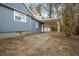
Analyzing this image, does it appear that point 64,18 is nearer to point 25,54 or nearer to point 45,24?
point 45,24

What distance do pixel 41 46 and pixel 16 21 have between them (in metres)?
0.62

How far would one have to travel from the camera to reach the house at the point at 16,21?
2893 mm

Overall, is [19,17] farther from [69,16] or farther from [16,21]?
[69,16]

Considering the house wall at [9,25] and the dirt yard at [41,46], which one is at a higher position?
the house wall at [9,25]

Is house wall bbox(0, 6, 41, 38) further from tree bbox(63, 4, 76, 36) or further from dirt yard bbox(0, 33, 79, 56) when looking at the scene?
tree bbox(63, 4, 76, 36)

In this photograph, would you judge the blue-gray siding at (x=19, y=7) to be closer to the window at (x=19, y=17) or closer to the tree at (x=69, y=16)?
the window at (x=19, y=17)

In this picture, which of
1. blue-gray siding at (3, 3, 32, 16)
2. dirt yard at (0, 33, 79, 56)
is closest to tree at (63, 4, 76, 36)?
dirt yard at (0, 33, 79, 56)

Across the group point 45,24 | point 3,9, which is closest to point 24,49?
point 45,24

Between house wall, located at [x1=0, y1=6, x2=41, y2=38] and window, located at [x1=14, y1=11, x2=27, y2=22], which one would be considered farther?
window, located at [x1=14, y1=11, x2=27, y2=22]

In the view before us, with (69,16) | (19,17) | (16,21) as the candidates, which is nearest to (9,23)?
(16,21)

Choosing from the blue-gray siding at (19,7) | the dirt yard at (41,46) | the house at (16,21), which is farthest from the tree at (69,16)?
the blue-gray siding at (19,7)

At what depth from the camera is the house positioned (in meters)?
2.89

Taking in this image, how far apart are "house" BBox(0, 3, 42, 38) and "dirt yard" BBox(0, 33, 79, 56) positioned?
128mm

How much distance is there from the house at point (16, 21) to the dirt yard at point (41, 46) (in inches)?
5.0
